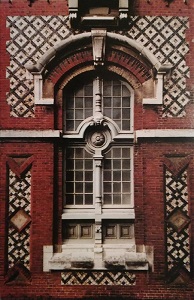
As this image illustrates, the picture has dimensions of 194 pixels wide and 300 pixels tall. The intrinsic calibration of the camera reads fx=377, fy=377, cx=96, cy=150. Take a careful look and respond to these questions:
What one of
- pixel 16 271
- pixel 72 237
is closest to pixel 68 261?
pixel 72 237

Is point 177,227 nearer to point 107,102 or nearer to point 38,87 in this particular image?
point 107,102

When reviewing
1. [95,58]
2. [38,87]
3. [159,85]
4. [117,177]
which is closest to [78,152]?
[117,177]

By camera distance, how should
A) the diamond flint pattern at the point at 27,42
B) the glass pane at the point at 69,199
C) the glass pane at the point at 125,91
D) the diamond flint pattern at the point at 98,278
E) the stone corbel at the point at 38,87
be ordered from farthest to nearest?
the glass pane at the point at 125,91
the glass pane at the point at 69,199
the diamond flint pattern at the point at 27,42
the stone corbel at the point at 38,87
the diamond flint pattern at the point at 98,278

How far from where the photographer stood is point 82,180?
10.1m

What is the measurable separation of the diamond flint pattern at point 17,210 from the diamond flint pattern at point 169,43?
438cm

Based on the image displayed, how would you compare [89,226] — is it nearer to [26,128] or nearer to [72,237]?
[72,237]

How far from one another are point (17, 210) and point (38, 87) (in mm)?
3215

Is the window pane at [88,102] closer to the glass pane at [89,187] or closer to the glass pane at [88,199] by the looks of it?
the glass pane at [89,187]

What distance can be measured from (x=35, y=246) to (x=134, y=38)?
19.5 feet

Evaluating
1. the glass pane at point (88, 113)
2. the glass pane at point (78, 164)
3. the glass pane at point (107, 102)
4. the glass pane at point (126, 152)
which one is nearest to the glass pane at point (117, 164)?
the glass pane at point (126, 152)

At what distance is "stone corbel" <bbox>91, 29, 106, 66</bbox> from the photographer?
9.78m

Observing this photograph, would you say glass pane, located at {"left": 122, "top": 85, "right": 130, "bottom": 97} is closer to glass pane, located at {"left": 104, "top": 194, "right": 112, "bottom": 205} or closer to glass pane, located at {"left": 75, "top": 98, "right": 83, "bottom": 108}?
glass pane, located at {"left": 75, "top": 98, "right": 83, "bottom": 108}

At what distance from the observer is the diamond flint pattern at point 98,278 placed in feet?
31.2

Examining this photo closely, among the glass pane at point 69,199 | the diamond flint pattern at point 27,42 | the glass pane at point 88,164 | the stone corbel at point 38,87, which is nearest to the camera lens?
the stone corbel at point 38,87
